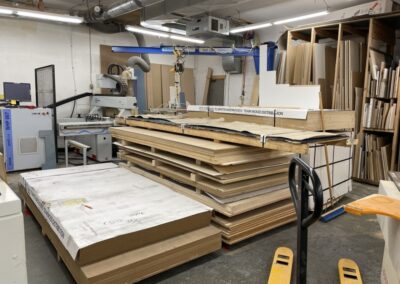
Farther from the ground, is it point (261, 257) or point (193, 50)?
point (193, 50)

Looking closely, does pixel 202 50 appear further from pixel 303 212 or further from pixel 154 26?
pixel 303 212

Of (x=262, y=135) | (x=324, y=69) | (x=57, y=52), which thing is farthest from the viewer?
(x=57, y=52)

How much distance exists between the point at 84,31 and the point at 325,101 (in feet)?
18.5

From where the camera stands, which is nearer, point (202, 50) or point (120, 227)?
point (120, 227)

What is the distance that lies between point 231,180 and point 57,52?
6068 millimetres

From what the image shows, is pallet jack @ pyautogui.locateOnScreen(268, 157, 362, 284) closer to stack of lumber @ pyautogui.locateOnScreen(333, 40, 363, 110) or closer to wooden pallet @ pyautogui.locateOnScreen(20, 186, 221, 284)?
wooden pallet @ pyautogui.locateOnScreen(20, 186, 221, 284)

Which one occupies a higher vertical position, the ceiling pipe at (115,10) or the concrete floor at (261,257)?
the ceiling pipe at (115,10)

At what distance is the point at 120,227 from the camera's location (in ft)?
6.87

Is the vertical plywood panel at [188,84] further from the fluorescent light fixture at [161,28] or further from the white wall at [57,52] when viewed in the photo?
the fluorescent light fixture at [161,28]

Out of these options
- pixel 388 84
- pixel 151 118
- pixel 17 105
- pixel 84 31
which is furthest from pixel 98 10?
pixel 388 84

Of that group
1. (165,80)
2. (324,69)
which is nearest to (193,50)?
(324,69)

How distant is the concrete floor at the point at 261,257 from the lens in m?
2.18

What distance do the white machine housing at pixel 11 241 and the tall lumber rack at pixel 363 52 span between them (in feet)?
15.5

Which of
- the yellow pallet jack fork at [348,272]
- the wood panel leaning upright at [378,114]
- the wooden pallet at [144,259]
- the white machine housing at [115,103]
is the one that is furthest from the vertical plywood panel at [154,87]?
the yellow pallet jack fork at [348,272]
